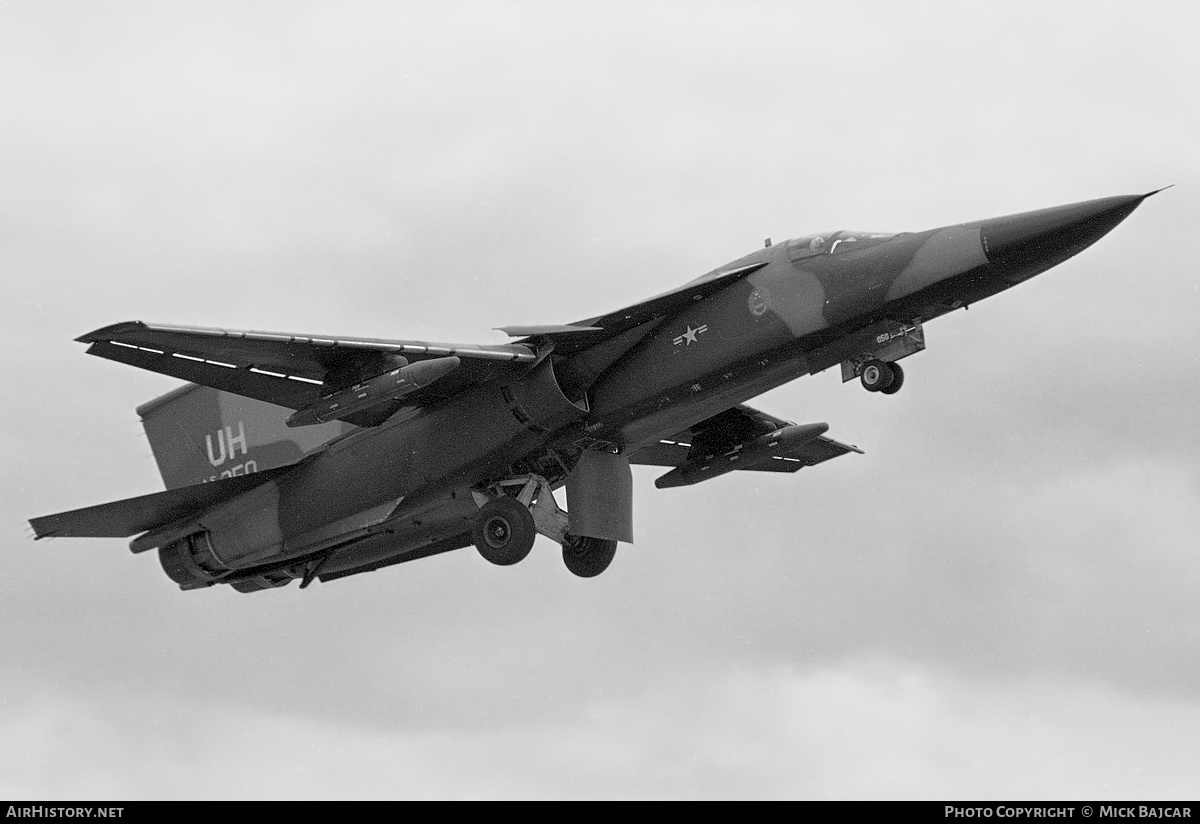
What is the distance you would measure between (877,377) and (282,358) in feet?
30.4

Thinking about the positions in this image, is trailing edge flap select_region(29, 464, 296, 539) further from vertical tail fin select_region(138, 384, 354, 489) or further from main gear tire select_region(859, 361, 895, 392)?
main gear tire select_region(859, 361, 895, 392)

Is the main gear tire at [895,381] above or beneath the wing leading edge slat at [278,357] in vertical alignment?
beneath

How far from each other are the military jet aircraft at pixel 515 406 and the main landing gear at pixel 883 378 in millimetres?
33

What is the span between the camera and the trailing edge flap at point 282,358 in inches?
1030

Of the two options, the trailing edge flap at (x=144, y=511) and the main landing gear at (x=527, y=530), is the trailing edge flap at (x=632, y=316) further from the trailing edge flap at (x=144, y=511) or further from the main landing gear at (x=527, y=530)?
the trailing edge flap at (x=144, y=511)

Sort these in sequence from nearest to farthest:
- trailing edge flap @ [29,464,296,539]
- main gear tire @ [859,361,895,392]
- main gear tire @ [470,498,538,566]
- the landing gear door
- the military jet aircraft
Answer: main gear tire @ [859,361,895,392]
the military jet aircraft
the landing gear door
main gear tire @ [470,498,538,566]
trailing edge flap @ [29,464,296,539]

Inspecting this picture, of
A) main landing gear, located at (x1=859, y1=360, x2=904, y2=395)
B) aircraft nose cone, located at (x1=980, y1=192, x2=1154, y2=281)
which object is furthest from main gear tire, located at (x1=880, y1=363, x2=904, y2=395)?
aircraft nose cone, located at (x1=980, y1=192, x2=1154, y2=281)

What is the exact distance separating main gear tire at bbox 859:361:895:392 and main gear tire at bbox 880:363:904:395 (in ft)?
0.08

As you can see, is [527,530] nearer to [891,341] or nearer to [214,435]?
[891,341]

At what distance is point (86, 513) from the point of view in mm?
29859

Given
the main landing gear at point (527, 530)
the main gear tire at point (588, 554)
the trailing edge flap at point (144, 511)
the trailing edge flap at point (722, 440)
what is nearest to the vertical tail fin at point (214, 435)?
the trailing edge flap at point (144, 511)

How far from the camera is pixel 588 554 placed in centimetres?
3062

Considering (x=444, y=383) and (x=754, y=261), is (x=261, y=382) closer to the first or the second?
(x=444, y=383)

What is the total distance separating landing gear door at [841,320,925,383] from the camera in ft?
85.8
